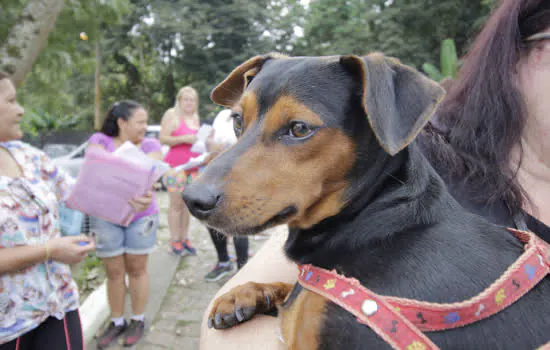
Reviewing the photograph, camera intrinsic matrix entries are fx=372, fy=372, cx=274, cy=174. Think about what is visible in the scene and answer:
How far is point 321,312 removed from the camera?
4.07 feet

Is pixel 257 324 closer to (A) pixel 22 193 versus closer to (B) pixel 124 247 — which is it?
(A) pixel 22 193

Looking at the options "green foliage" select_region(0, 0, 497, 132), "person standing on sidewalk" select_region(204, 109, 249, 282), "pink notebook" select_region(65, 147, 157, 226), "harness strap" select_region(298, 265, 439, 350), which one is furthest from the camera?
"green foliage" select_region(0, 0, 497, 132)

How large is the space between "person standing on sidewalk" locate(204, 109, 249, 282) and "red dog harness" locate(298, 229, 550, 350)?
135 inches

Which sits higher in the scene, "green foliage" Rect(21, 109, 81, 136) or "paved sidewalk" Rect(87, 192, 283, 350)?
"paved sidewalk" Rect(87, 192, 283, 350)

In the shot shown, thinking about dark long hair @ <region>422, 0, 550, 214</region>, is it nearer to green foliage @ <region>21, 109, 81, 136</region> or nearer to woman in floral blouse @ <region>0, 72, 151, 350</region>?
woman in floral blouse @ <region>0, 72, 151, 350</region>

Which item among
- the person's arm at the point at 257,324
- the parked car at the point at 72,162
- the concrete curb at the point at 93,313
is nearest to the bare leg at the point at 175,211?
the concrete curb at the point at 93,313

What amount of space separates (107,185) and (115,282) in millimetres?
1319

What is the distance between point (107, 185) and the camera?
2.94 m

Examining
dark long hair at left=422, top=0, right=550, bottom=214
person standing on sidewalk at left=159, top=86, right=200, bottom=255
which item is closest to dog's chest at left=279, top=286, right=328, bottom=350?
dark long hair at left=422, top=0, right=550, bottom=214

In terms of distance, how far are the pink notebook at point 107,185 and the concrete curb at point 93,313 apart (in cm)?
152

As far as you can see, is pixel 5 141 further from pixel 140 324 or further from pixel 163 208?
pixel 163 208

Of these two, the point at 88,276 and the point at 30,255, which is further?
the point at 88,276

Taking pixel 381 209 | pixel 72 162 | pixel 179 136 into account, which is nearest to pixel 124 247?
pixel 179 136

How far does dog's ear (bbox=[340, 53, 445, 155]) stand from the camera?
1.26 m
